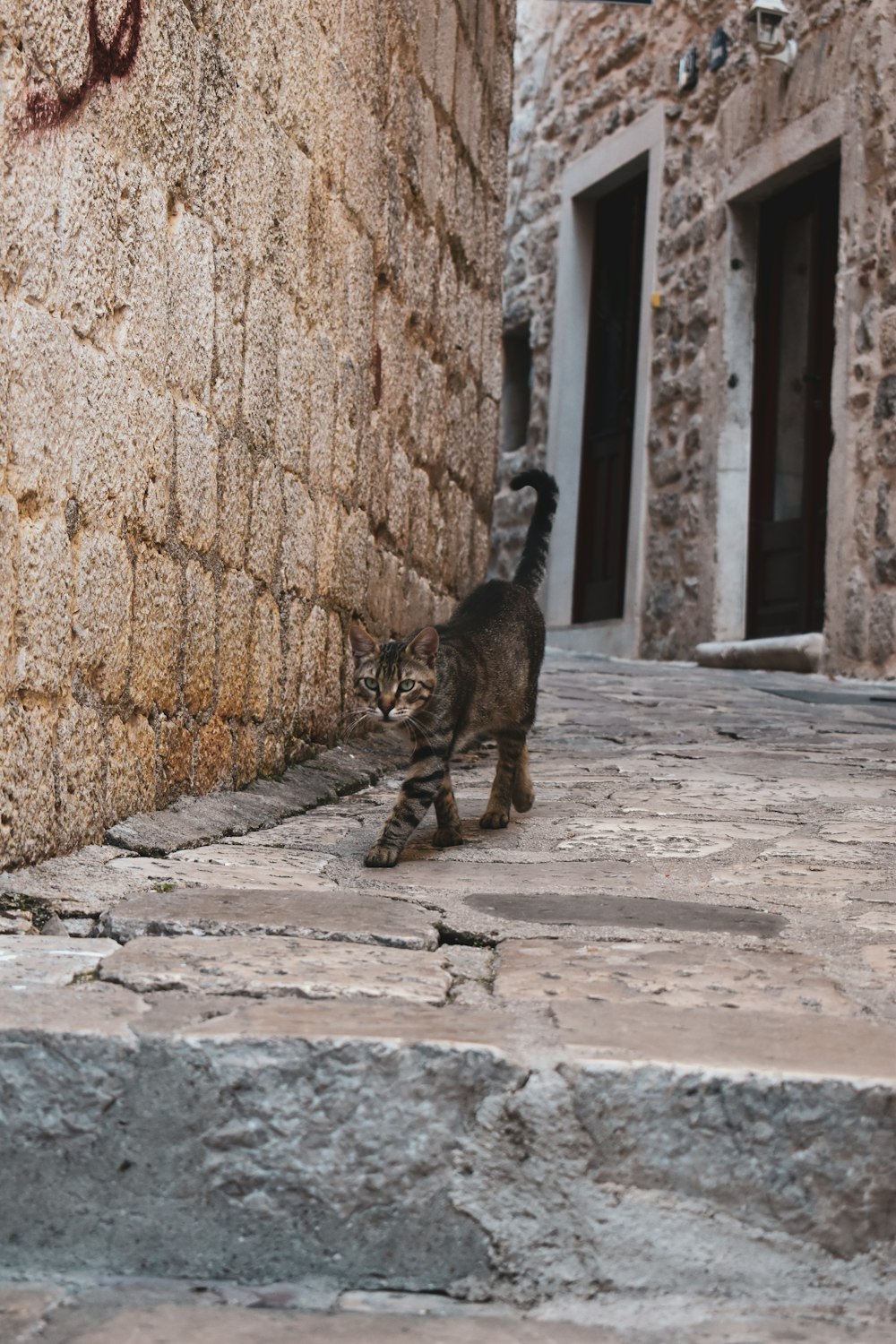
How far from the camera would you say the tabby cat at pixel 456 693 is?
3469mm

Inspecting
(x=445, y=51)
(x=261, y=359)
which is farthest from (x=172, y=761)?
(x=445, y=51)

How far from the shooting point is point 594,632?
1181cm

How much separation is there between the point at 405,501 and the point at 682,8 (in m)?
6.92

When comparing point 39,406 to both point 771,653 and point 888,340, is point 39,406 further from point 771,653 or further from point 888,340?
point 771,653

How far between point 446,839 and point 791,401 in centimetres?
703

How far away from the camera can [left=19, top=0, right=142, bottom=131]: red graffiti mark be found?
2.47 metres

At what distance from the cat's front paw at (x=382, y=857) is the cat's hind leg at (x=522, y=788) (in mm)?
788

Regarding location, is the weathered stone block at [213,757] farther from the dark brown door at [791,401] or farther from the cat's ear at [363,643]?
the dark brown door at [791,401]

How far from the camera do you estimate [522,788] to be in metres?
4.08

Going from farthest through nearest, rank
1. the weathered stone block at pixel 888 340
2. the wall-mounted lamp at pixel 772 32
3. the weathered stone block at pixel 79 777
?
the wall-mounted lamp at pixel 772 32
the weathered stone block at pixel 888 340
the weathered stone block at pixel 79 777

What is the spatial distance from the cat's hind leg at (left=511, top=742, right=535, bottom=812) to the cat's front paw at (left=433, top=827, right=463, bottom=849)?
40 cm

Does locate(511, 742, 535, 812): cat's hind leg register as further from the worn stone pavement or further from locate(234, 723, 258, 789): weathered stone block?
the worn stone pavement

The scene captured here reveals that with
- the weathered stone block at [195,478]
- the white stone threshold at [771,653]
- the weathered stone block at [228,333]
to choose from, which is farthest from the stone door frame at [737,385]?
the weathered stone block at [195,478]

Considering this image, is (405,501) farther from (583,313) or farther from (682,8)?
(583,313)
